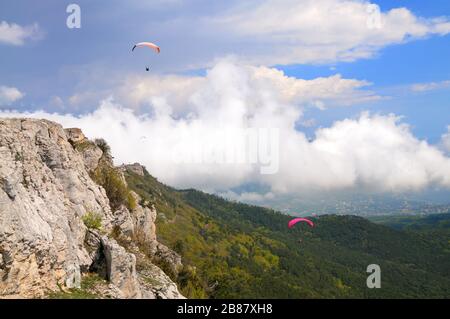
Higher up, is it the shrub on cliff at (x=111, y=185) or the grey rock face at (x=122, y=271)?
the shrub on cliff at (x=111, y=185)

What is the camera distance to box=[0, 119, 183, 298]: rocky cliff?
94.0ft

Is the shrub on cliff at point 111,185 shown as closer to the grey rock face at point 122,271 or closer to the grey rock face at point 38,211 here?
the grey rock face at point 38,211

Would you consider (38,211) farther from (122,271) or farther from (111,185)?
(111,185)

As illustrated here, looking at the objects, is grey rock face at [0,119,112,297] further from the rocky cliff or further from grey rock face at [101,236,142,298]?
grey rock face at [101,236,142,298]

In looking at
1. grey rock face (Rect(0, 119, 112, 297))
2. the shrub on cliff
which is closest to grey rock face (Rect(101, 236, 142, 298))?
grey rock face (Rect(0, 119, 112, 297))

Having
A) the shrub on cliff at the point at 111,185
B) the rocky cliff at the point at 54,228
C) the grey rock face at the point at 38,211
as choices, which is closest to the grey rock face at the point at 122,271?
the rocky cliff at the point at 54,228

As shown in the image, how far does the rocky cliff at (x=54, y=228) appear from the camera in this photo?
1128 inches

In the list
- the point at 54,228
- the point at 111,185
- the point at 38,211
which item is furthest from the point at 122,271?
the point at 111,185

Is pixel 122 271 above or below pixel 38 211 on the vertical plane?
below

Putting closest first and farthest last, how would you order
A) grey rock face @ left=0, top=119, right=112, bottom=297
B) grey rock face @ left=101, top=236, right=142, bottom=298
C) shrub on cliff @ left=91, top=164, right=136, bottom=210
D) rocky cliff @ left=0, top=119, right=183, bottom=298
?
grey rock face @ left=0, top=119, right=112, bottom=297, rocky cliff @ left=0, top=119, right=183, bottom=298, grey rock face @ left=101, top=236, right=142, bottom=298, shrub on cliff @ left=91, top=164, right=136, bottom=210

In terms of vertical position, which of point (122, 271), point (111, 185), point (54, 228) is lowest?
point (122, 271)

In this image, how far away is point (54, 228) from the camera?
111 feet
